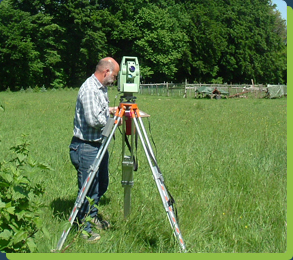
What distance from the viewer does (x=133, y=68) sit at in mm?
3438

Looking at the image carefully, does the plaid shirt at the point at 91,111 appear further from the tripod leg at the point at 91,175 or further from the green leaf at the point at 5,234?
the green leaf at the point at 5,234

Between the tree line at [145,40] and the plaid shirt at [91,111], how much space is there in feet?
122

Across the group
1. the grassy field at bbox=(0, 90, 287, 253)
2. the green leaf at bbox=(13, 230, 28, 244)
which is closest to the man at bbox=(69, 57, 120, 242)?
the grassy field at bbox=(0, 90, 287, 253)

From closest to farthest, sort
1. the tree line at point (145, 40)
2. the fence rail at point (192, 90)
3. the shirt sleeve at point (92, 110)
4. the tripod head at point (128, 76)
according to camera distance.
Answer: the tripod head at point (128, 76) → the shirt sleeve at point (92, 110) → the fence rail at point (192, 90) → the tree line at point (145, 40)

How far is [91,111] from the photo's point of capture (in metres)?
3.64

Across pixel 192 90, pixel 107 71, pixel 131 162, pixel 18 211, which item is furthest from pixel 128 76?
pixel 192 90

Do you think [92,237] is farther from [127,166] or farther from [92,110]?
[92,110]

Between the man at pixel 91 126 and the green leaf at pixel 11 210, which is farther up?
the man at pixel 91 126

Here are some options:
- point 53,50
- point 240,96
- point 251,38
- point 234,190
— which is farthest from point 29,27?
point 234,190

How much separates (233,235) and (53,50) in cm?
4292

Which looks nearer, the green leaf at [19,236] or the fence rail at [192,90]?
the green leaf at [19,236]

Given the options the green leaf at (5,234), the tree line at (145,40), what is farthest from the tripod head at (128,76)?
the tree line at (145,40)

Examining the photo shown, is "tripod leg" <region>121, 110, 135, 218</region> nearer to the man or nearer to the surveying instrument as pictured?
the surveying instrument

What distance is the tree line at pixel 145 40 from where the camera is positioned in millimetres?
41094
